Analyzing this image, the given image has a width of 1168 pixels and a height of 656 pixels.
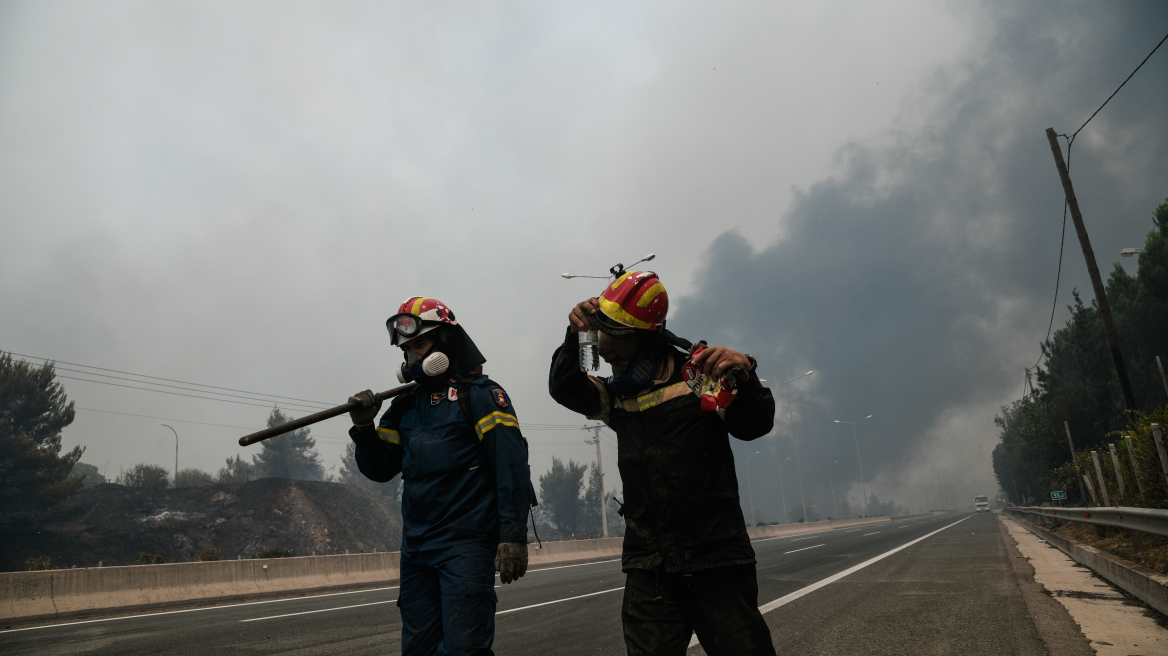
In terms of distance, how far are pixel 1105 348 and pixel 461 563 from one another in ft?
172

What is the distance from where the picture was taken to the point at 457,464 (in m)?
3.26

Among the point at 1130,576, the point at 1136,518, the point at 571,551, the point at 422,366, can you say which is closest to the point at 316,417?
the point at 422,366

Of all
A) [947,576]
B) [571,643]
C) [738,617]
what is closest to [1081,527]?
[947,576]

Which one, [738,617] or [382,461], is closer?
[738,617]

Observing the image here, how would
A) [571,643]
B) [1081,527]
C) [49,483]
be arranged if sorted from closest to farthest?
[571,643]
[1081,527]
[49,483]

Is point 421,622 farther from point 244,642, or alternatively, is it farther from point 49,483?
point 49,483

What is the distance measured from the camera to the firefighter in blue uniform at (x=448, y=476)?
299cm

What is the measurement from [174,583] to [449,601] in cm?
1222

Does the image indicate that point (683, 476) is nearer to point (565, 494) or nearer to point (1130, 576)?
point (1130, 576)

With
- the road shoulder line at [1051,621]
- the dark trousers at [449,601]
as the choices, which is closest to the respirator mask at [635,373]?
the dark trousers at [449,601]

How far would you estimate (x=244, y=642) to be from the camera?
22.6 feet

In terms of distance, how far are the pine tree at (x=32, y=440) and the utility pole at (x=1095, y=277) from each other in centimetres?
6245

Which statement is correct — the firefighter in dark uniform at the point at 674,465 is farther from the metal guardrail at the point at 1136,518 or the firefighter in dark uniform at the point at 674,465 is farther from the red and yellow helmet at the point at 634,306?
the metal guardrail at the point at 1136,518

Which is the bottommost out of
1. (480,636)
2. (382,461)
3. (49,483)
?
(480,636)
